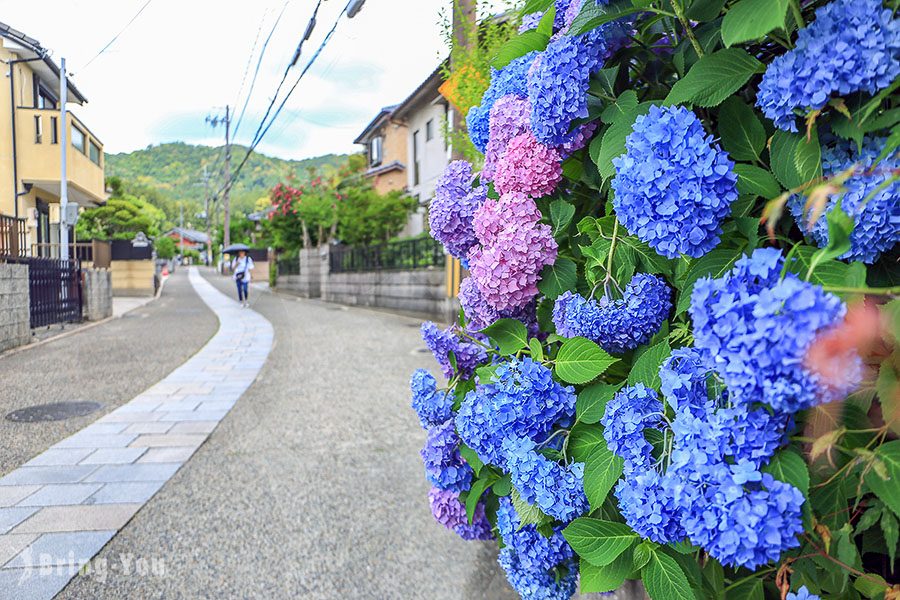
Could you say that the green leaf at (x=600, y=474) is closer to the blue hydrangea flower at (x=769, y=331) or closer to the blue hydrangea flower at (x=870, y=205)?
the blue hydrangea flower at (x=769, y=331)

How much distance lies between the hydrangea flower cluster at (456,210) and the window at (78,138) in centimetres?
1945

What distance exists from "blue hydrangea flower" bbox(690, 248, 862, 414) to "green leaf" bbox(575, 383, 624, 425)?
475 mm

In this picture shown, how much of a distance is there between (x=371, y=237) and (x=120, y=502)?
58.2 ft

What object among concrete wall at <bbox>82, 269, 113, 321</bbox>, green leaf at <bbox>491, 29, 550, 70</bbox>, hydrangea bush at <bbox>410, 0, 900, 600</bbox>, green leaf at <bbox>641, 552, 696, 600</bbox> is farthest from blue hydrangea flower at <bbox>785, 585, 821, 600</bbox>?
concrete wall at <bbox>82, 269, 113, 321</bbox>

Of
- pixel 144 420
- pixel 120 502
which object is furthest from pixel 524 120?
pixel 144 420

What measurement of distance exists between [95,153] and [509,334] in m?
23.6

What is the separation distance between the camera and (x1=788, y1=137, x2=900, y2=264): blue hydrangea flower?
846 mm

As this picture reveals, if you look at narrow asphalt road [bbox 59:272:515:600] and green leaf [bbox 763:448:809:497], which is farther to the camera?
narrow asphalt road [bbox 59:272:515:600]

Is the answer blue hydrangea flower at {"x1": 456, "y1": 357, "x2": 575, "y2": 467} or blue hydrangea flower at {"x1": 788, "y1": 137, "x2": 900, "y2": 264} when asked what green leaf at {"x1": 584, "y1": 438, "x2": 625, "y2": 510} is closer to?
blue hydrangea flower at {"x1": 456, "y1": 357, "x2": 575, "y2": 467}

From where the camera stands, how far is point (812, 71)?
2.85ft

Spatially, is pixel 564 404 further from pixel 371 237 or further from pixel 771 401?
pixel 371 237

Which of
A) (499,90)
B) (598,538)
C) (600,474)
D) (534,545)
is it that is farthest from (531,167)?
(534,545)

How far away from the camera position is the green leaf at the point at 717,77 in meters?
0.98

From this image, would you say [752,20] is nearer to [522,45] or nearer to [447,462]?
[522,45]
